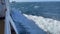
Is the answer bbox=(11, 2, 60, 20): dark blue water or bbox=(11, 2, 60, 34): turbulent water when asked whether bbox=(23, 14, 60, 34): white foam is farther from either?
bbox=(11, 2, 60, 20): dark blue water

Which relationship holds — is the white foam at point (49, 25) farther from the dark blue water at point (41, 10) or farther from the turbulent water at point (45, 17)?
the dark blue water at point (41, 10)

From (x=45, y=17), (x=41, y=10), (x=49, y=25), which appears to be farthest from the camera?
(x=41, y=10)

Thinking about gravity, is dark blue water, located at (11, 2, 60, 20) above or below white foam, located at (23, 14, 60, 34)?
above

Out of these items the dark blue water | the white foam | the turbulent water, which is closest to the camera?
the white foam

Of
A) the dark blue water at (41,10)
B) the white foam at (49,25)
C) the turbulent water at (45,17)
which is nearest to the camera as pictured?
the white foam at (49,25)

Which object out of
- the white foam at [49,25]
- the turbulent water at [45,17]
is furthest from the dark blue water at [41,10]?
the white foam at [49,25]

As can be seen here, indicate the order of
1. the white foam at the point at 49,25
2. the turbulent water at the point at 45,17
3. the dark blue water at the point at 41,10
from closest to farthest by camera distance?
the white foam at the point at 49,25 < the turbulent water at the point at 45,17 < the dark blue water at the point at 41,10

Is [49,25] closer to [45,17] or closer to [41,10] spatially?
[45,17]

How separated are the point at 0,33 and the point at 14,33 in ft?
0.30

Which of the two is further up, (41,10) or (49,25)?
(41,10)

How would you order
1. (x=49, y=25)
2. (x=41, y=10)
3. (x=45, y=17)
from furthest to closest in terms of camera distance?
1. (x=41, y=10)
2. (x=45, y=17)
3. (x=49, y=25)

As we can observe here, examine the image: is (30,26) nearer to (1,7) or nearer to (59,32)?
(59,32)

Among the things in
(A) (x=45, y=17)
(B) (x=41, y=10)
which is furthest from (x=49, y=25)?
(B) (x=41, y=10)

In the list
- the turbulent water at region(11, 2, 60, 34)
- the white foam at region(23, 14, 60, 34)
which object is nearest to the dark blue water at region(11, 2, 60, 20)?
the turbulent water at region(11, 2, 60, 34)
